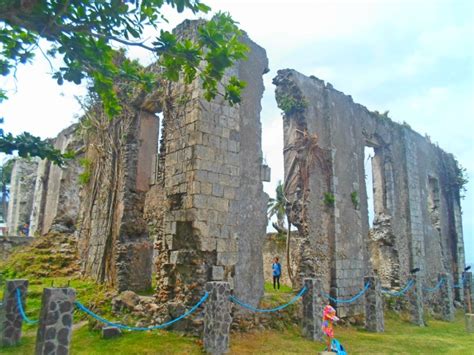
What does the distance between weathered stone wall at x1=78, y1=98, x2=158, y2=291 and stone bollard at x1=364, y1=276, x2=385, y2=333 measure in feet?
18.3

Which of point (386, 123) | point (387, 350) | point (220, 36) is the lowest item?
point (387, 350)

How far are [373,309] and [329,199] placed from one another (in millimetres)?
2985

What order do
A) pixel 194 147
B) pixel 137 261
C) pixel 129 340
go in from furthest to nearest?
pixel 137 261 → pixel 194 147 → pixel 129 340

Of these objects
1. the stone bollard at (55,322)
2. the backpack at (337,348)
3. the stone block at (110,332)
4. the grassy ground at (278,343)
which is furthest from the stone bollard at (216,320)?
the stone bollard at (55,322)

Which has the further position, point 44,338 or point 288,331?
point 288,331

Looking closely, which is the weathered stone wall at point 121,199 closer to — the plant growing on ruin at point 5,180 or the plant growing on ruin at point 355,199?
the plant growing on ruin at point 355,199

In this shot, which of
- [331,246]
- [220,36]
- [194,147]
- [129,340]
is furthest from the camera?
[331,246]

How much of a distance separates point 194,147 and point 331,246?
16.7 ft

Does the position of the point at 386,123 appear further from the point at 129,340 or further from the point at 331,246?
the point at 129,340

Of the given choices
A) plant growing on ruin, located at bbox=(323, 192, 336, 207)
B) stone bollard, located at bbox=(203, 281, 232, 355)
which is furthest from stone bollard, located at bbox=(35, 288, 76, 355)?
plant growing on ruin, located at bbox=(323, 192, 336, 207)

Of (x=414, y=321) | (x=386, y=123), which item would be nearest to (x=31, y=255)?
(x=414, y=321)

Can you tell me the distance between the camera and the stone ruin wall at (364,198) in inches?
429

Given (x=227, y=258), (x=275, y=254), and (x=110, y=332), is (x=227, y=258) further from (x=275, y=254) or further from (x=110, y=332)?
(x=275, y=254)

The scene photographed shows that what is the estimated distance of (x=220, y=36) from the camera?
5066 millimetres
